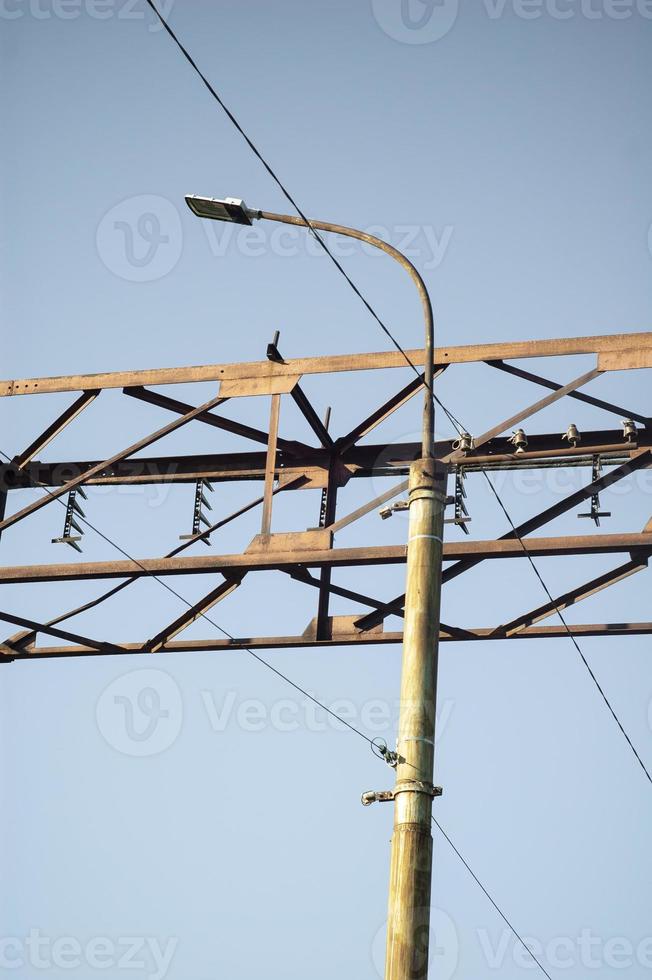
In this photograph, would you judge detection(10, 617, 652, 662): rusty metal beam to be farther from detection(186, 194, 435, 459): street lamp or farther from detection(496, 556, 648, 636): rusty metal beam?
detection(186, 194, 435, 459): street lamp

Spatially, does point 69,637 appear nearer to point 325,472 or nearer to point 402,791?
point 325,472

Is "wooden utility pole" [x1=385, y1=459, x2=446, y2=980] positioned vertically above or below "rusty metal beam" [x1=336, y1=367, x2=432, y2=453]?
below

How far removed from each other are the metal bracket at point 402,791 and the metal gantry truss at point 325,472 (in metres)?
4.29

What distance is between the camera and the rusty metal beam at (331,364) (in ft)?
42.7

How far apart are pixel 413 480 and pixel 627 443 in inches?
189

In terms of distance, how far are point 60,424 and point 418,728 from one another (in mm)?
7380

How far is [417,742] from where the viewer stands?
8172 mm

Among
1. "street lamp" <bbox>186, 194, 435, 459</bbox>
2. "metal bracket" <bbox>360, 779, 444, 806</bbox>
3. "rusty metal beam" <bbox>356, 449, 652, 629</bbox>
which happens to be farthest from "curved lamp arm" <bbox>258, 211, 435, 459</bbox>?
"rusty metal beam" <bbox>356, 449, 652, 629</bbox>

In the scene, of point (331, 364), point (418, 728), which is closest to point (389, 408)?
point (331, 364)

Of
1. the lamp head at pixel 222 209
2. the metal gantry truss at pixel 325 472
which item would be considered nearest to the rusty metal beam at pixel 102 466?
the metal gantry truss at pixel 325 472

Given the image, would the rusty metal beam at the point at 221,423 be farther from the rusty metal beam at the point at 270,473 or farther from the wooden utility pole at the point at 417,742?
the wooden utility pole at the point at 417,742

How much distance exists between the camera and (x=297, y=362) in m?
13.6

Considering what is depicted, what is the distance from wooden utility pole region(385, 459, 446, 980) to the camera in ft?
25.0

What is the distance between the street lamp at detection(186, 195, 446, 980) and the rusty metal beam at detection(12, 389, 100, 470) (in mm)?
5755
